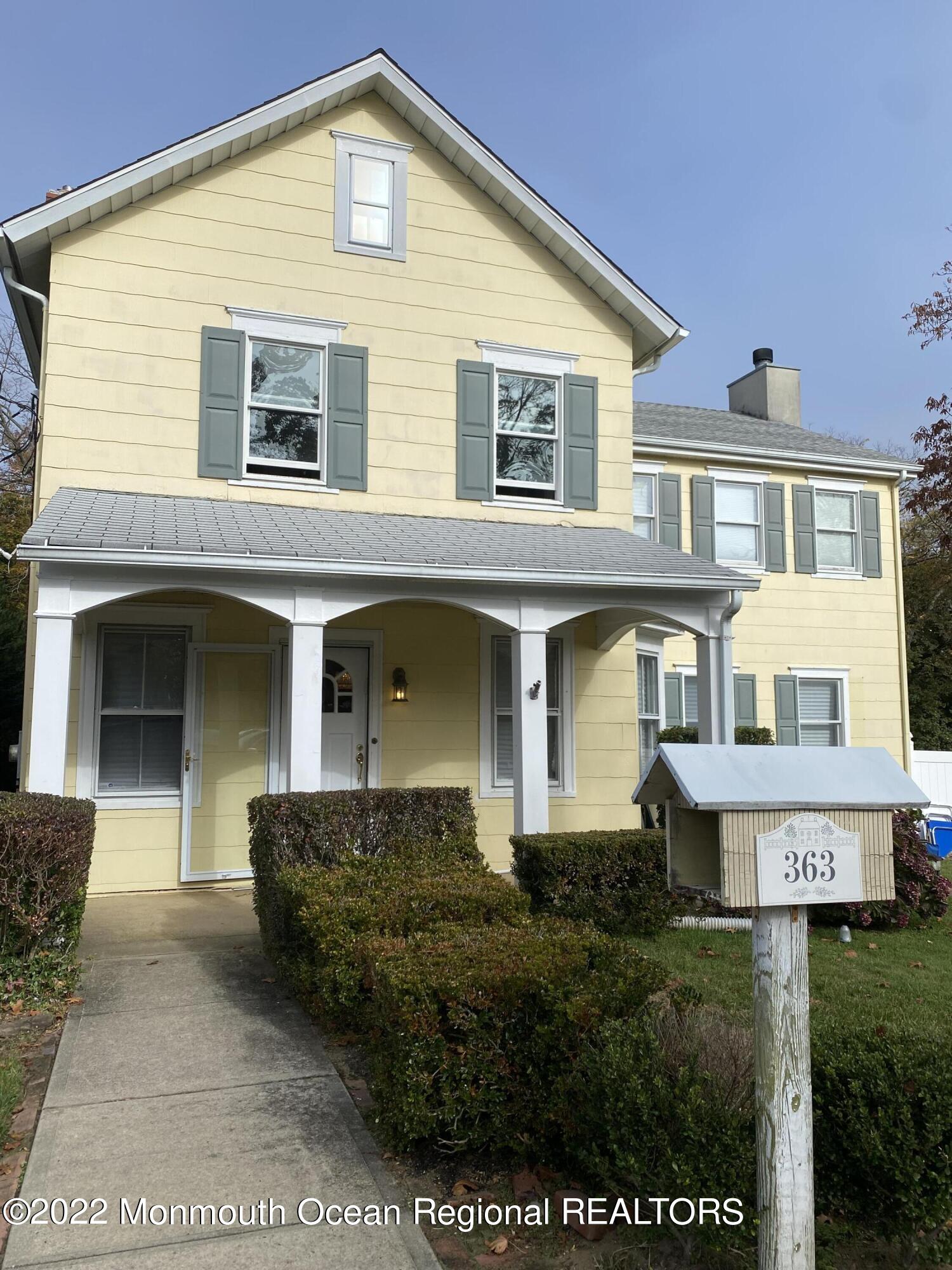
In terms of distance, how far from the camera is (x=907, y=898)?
8234 mm

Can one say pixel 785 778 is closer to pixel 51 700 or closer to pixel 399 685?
pixel 51 700

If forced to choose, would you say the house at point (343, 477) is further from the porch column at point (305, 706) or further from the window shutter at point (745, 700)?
the window shutter at point (745, 700)

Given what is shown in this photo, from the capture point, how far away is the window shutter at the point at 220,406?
9.40 m

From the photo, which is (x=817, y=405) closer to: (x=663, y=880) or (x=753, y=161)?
(x=753, y=161)

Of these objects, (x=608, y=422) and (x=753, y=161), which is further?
(x=753, y=161)

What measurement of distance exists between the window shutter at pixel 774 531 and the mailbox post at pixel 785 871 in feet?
40.3

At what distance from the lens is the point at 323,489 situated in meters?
9.80

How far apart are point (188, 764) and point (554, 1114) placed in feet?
21.7

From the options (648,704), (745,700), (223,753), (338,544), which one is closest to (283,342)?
(338,544)

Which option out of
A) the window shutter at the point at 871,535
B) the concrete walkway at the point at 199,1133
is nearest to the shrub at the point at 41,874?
the concrete walkway at the point at 199,1133

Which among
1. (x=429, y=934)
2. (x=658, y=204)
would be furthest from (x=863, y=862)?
(x=658, y=204)

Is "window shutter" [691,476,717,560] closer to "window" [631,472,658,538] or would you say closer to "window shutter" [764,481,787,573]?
"window" [631,472,658,538]

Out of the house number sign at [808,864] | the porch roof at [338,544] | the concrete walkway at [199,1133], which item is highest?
the porch roof at [338,544]

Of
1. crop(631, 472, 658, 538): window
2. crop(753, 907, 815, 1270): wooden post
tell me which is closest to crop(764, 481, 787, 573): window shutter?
crop(631, 472, 658, 538): window
